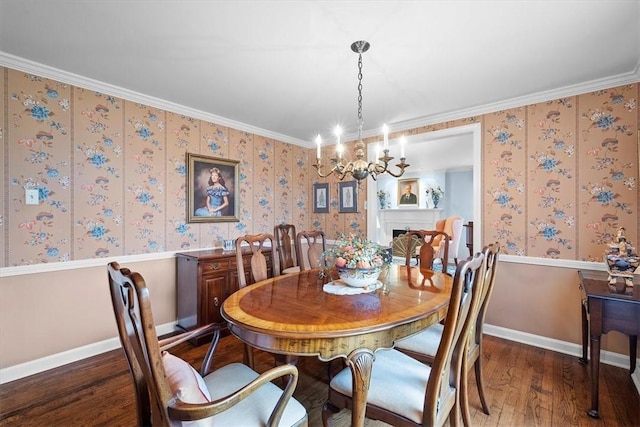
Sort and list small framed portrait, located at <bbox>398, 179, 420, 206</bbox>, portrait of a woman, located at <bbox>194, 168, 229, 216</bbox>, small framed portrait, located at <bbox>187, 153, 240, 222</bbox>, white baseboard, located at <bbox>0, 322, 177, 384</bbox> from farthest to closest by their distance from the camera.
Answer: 1. small framed portrait, located at <bbox>398, 179, 420, 206</bbox>
2. portrait of a woman, located at <bbox>194, 168, 229, 216</bbox>
3. small framed portrait, located at <bbox>187, 153, 240, 222</bbox>
4. white baseboard, located at <bbox>0, 322, 177, 384</bbox>

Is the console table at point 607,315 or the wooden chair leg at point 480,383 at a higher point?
the console table at point 607,315

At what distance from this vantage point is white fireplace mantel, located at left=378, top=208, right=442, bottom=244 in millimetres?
6918

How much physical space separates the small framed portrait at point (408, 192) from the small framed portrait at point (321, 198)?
3.63m

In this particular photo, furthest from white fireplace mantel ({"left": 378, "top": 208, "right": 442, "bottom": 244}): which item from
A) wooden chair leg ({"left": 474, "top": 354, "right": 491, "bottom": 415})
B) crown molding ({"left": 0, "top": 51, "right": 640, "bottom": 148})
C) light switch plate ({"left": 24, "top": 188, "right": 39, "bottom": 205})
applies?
light switch plate ({"left": 24, "top": 188, "right": 39, "bottom": 205})

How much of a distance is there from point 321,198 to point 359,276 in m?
2.80

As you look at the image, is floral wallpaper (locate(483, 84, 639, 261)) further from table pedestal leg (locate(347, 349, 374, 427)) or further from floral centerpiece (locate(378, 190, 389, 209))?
floral centerpiece (locate(378, 190, 389, 209))

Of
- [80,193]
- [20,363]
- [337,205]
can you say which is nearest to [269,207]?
[337,205]

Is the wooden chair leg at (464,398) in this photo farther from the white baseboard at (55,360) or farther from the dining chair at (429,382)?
the white baseboard at (55,360)

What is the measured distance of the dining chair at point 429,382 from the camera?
1101 millimetres

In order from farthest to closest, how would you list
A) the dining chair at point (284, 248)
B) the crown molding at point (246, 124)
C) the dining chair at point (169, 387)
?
1. the dining chair at point (284, 248)
2. the crown molding at point (246, 124)
3. the dining chair at point (169, 387)

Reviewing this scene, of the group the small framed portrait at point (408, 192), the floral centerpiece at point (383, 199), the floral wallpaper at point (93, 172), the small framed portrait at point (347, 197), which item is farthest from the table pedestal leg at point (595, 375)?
the floral centerpiece at point (383, 199)

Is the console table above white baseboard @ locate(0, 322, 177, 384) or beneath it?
above

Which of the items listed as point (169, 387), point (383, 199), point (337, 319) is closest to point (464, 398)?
point (337, 319)

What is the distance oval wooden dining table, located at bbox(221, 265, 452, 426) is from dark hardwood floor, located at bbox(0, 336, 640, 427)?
2.58 feet
